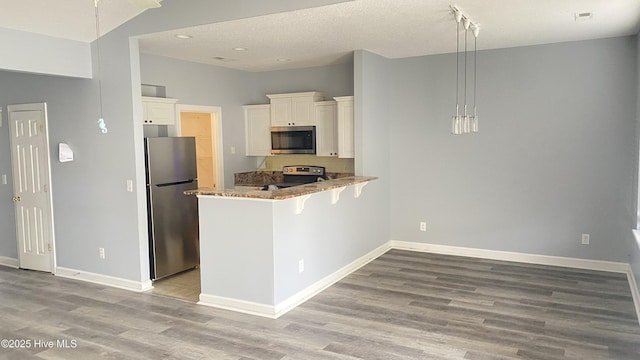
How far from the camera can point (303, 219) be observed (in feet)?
15.3

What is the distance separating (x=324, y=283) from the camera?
16.5ft

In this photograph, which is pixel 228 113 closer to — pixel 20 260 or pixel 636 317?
pixel 20 260

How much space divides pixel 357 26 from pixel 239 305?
2.78 m

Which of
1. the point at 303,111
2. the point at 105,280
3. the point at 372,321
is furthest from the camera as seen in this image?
the point at 303,111

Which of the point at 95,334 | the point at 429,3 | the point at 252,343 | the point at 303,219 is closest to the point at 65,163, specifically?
the point at 95,334

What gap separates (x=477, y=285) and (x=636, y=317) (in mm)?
1401

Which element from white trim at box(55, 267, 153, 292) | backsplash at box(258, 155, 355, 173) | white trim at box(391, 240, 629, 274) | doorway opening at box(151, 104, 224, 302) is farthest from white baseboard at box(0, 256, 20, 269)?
white trim at box(391, 240, 629, 274)

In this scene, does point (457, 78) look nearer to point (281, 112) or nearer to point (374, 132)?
point (374, 132)

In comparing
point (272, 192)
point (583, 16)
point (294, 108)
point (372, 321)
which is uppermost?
point (583, 16)

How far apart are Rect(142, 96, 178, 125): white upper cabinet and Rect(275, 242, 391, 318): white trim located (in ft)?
8.93

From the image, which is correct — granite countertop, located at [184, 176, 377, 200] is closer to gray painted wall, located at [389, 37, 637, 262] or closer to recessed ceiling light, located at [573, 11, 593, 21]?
gray painted wall, located at [389, 37, 637, 262]

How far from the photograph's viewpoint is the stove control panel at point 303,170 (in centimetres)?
685

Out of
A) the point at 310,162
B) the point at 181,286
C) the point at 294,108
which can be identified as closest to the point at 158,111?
the point at 294,108

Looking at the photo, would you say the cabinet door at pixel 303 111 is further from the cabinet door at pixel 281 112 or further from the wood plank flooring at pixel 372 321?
the wood plank flooring at pixel 372 321
